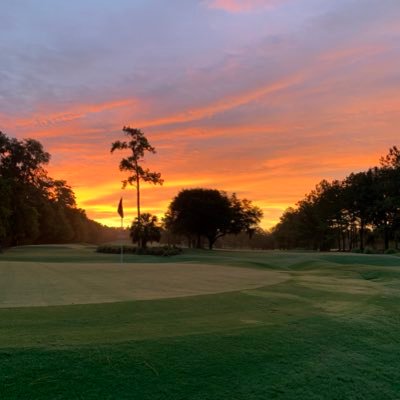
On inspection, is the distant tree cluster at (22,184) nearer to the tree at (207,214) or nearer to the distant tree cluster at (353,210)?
the tree at (207,214)

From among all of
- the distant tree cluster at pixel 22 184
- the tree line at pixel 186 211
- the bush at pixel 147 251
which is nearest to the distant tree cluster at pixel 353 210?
the tree line at pixel 186 211

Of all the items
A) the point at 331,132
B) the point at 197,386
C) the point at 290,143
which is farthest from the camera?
the point at 290,143

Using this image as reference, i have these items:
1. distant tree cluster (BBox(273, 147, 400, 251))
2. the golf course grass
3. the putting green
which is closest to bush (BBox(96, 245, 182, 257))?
the putting green

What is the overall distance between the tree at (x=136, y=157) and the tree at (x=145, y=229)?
2.58m

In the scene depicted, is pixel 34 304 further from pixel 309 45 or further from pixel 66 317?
pixel 309 45

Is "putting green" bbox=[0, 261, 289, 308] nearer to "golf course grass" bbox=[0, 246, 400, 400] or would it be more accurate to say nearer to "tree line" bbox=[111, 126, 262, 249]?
"golf course grass" bbox=[0, 246, 400, 400]

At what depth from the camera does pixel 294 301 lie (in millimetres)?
11430

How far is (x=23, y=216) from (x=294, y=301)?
5810 centimetres

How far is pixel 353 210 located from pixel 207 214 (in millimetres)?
28811

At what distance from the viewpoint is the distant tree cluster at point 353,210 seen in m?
71.8

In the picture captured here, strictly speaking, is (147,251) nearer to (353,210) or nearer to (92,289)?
(92,289)

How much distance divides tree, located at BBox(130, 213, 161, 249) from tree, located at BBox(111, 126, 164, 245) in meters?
2.58

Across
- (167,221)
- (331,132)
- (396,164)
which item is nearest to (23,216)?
(167,221)

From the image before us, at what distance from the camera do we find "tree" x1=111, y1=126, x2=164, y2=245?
52859mm
